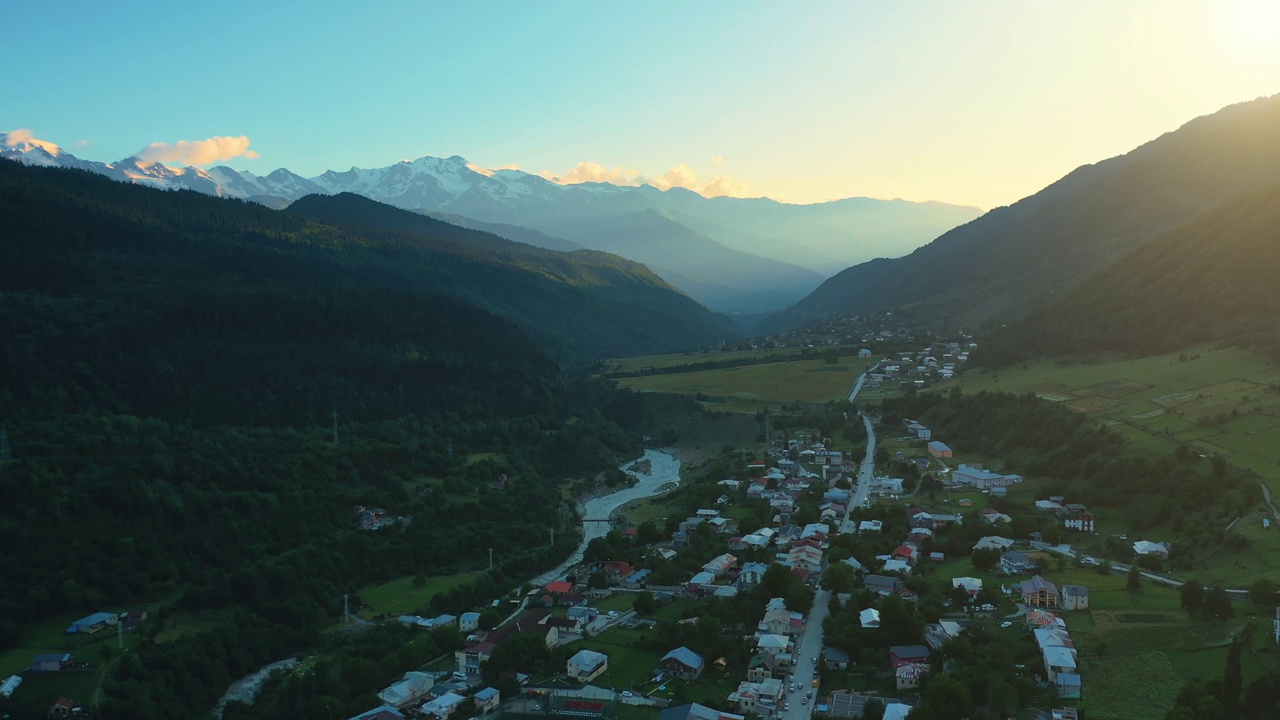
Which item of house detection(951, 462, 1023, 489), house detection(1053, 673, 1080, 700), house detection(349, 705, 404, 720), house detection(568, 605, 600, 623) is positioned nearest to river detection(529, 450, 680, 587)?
house detection(568, 605, 600, 623)

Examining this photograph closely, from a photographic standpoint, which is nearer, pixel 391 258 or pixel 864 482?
pixel 864 482

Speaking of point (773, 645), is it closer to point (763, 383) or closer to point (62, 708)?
point (62, 708)

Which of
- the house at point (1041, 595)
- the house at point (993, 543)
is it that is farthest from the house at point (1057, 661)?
the house at point (993, 543)

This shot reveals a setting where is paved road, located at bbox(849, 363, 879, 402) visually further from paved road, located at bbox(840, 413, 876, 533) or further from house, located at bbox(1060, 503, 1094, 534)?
house, located at bbox(1060, 503, 1094, 534)

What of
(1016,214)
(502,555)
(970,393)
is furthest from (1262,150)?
(502,555)

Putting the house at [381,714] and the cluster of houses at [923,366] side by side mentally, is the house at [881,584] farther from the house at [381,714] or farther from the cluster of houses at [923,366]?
the cluster of houses at [923,366]

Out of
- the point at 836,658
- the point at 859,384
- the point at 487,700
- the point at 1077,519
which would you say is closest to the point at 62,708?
the point at 487,700

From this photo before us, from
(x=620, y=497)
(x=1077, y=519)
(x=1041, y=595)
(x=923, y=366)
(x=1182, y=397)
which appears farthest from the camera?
(x=923, y=366)
